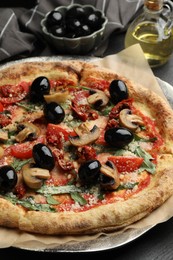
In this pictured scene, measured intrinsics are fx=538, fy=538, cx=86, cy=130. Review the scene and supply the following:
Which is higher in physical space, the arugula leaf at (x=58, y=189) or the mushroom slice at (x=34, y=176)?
the mushroom slice at (x=34, y=176)

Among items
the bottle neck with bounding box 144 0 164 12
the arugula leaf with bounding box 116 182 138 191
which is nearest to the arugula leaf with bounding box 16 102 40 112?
the arugula leaf with bounding box 116 182 138 191

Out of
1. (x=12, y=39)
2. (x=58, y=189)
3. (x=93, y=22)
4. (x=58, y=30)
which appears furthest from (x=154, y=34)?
(x=58, y=189)

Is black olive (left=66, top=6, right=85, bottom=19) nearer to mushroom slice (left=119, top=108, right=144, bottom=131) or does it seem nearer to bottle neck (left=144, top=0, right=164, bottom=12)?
bottle neck (left=144, top=0, right=164, bottom=12)

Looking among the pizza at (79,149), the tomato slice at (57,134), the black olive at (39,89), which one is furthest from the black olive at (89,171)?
the black olive at (39,89)

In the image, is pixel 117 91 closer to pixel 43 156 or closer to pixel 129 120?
pixel 129 120

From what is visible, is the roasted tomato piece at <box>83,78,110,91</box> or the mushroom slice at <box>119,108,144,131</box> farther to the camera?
the roasted tomato piece at <box>83,78,110,91</box>

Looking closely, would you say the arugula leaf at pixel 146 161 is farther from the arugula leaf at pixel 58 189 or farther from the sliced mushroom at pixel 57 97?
the sliced mushroom at pixel 57 97
